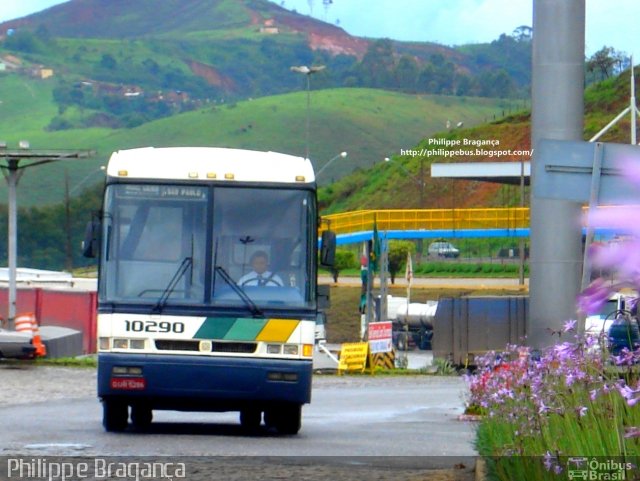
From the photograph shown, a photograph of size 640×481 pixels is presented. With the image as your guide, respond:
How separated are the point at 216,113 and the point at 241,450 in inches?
6631

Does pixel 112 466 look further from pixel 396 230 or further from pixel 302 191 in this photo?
pixel 396 230

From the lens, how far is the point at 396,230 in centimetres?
6688

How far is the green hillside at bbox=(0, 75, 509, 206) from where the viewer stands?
155 m

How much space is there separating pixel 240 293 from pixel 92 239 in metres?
1.51

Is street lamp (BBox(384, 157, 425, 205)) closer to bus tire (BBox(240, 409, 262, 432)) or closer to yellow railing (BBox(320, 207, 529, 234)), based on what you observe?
yellow railing (BBox(320, 207, 529, 234))

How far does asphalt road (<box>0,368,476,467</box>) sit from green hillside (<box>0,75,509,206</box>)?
12556 centimetres

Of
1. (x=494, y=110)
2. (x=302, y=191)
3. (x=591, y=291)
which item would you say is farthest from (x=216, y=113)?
(x=591, y=291)

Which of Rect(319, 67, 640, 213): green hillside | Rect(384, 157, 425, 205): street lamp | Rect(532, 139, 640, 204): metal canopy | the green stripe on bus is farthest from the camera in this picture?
Rect(319, 67, 640, 213): green hillside

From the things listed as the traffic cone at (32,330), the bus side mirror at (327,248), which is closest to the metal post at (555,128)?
the bus side mirror at (327,248)

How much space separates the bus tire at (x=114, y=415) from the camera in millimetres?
13836

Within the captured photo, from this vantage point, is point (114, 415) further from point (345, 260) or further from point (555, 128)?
point (345, 260)

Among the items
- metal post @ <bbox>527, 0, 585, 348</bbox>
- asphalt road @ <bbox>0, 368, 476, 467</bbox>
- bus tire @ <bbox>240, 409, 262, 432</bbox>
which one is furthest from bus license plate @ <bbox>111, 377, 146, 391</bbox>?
metal post @ <bbox>527, 0, 585, 348</bbox>

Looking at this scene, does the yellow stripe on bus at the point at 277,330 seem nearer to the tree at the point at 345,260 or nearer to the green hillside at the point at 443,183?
the green hillside at the point at 443,183

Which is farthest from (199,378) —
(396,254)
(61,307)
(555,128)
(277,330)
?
(396,254)
